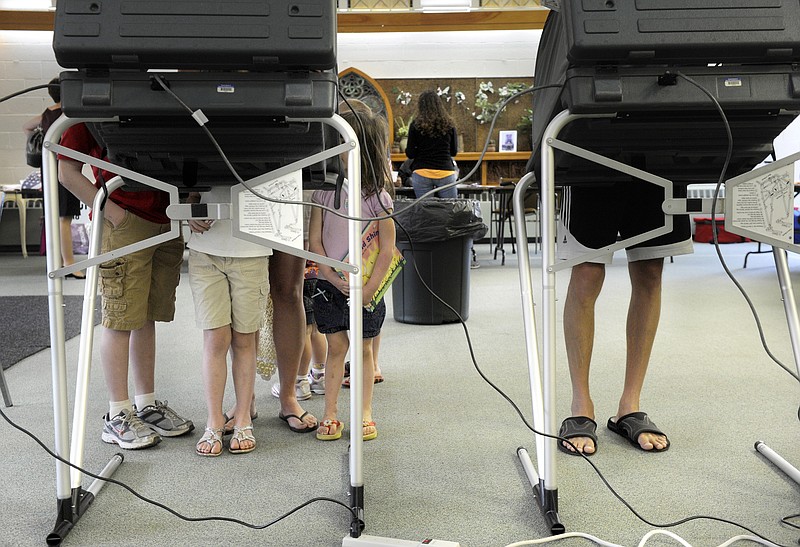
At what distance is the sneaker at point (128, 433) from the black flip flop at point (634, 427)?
1.19 metres

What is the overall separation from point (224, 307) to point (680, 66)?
118 cm

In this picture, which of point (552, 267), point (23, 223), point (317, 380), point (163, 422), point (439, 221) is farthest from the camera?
point (23, 223)

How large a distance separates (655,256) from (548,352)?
61 cm

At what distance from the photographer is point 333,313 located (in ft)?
6.75

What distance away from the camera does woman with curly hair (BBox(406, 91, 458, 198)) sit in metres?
5.59

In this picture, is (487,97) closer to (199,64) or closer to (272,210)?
(272,210)

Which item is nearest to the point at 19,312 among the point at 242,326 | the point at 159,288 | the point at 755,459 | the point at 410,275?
the point at 410,275

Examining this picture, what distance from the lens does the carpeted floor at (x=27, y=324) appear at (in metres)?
3.09

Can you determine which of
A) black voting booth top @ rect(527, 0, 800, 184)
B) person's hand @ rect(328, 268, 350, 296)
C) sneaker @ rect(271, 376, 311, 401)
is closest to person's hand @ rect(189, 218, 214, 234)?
person's hand @ rect(328, 268, 350, 296)

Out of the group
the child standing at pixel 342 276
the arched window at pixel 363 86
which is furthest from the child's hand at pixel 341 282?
the arched window at pixel 363 86

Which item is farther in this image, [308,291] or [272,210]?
[308,291]

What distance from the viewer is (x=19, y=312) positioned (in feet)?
13.3

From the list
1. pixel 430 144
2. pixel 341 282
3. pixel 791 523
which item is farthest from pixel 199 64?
pixel 430 144

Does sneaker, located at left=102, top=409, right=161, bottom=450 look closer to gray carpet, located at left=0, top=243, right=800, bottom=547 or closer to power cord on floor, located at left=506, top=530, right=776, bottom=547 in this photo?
gray carpet, located at left=0, top=243, right=800, bottom=547
